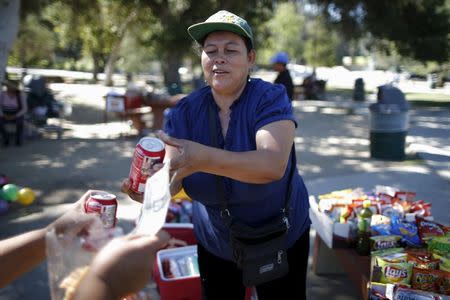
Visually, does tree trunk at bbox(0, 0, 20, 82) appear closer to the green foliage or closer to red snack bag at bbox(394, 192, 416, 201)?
red snack bag at bbox(394, 192, 416, 201)

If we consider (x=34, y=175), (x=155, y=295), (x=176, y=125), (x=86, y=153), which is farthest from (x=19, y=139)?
(x=176, y=125)

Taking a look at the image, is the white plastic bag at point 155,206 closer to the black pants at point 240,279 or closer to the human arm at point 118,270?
the human arm at point 118,270

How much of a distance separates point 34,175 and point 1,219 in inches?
81.1

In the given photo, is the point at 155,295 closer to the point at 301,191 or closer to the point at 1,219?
the point at 301,191

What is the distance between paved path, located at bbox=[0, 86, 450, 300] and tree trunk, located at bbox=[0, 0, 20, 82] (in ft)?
6.25

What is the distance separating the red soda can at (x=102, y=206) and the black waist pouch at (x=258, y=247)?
663 millimetres

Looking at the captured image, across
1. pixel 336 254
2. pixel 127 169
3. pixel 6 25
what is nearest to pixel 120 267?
pixel 336 254

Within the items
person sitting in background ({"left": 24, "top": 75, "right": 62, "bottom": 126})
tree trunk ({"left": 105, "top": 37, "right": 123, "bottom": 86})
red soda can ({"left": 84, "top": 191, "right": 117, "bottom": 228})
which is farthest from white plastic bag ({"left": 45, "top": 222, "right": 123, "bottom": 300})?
tree trunk ({"left": 105, "top": 37, "right": 123, "bottom": 86})

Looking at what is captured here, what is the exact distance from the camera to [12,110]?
10039 millimetres

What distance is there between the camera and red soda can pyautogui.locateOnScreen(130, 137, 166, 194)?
165cm

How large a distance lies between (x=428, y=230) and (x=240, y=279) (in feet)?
5.10

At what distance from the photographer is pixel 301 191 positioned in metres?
2.27

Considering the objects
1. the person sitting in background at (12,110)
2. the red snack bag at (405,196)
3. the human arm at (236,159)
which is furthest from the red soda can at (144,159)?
the person sitting in background at (12,110)

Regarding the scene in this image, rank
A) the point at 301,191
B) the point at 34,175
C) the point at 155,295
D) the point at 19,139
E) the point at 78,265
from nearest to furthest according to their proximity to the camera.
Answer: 1. the point at 78,265
2. the point at 301,191
3. the point at 155,295
4. the point at 34,175
5. the point at 19,139
